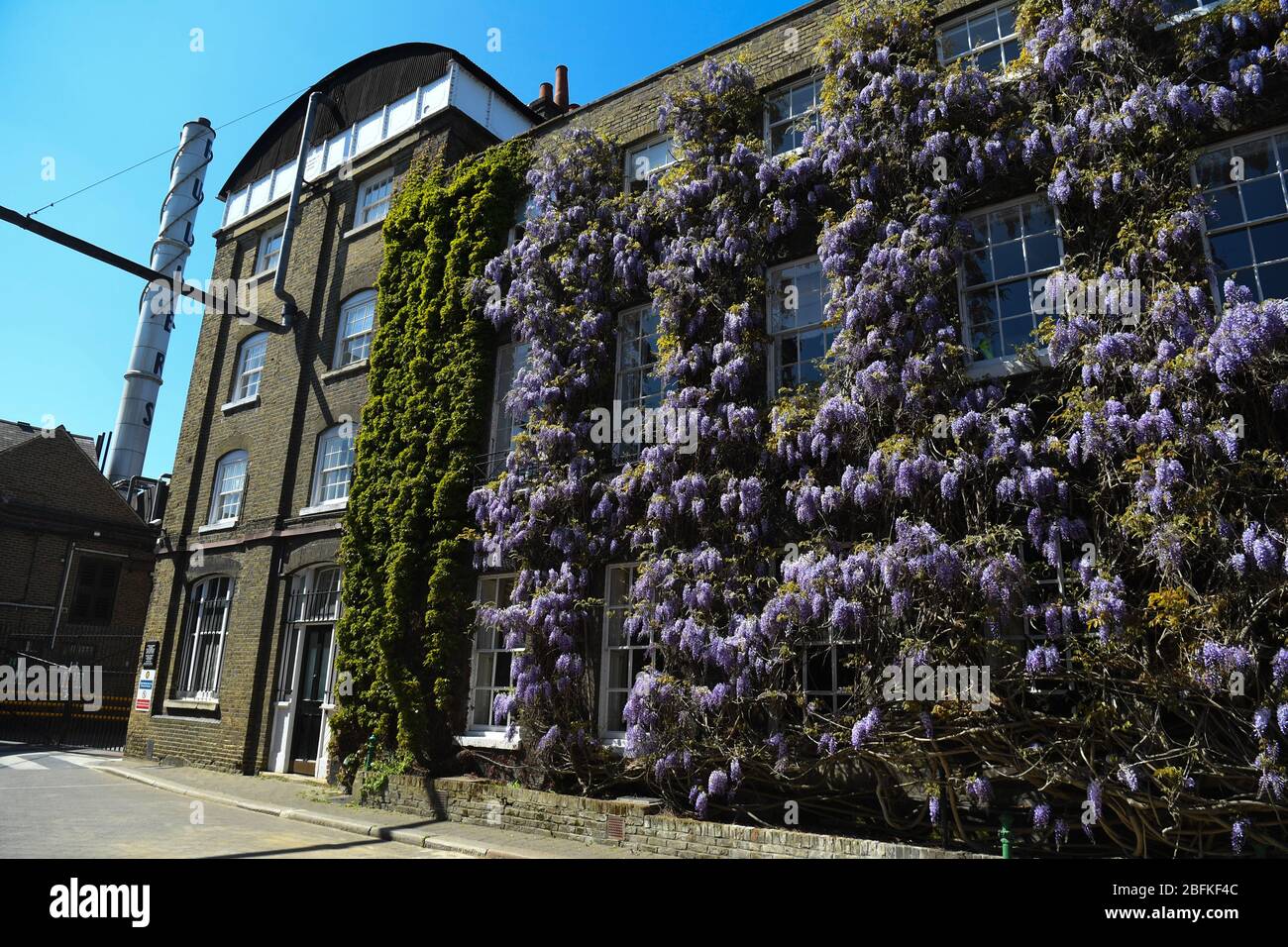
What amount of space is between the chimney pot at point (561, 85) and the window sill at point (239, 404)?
30.9 ft

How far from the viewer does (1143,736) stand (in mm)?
→ 7449

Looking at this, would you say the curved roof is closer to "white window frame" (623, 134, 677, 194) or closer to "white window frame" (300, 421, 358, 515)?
"white window frame" (623, 134, 677, 194)

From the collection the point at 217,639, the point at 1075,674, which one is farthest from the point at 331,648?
the point at 1075,674

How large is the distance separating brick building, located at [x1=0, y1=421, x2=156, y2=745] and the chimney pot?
18.3 meters

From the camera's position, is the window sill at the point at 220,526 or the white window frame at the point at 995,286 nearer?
the white window frame at the point at 995,286

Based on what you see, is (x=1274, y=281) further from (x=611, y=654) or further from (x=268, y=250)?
(x=268, y=250)

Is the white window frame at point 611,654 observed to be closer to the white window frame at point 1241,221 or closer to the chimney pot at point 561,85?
the white window frame at point 1241,221

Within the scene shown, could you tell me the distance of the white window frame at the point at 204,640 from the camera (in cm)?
1730

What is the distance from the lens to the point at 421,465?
46.0 feet

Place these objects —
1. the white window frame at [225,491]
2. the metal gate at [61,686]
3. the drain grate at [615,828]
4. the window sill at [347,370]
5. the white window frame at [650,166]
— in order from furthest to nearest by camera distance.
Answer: the metal gate at [61,686]
the white window frame at [225,491]
the window sill at [347,370]
the white window frame at [650,166]
the drain grate at [615,828]

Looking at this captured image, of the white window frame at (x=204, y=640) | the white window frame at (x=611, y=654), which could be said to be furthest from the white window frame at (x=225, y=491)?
the white window frame at (x=611, y=654)

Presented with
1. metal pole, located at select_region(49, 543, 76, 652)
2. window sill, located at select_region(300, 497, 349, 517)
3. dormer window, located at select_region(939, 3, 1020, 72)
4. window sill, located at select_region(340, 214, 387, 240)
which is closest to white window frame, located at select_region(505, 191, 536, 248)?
window sill, located at select_region(340, 214, 387, 240)

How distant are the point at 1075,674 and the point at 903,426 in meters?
3.05

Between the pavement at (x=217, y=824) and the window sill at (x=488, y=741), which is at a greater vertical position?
the window sill at (x=488, y=741)
